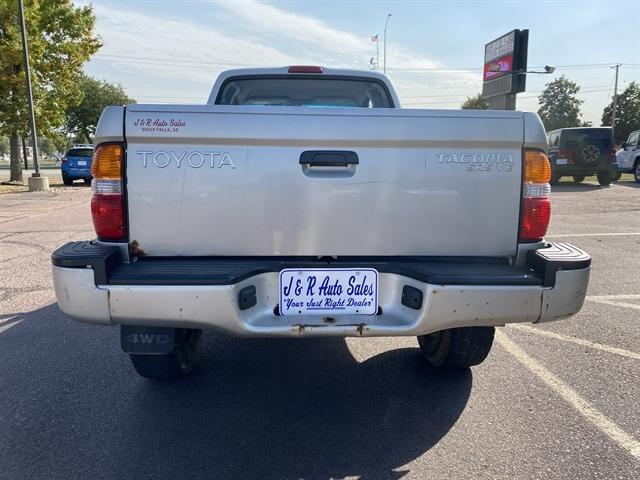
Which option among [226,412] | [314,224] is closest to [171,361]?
[226,412]

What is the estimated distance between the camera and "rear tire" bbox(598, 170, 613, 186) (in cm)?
1827

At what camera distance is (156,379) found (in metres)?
3.21

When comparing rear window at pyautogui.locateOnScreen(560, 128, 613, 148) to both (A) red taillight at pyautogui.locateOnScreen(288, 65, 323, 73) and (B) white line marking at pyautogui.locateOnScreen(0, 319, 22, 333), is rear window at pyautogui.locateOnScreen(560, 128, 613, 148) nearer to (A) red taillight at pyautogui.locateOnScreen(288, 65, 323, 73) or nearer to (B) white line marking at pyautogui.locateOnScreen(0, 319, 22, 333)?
(A) red taillight at pyautogui.locateOnScreen(288, 65, 323, 73)

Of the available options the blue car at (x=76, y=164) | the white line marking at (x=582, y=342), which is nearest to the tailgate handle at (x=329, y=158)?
the white line marking at (x=582, y=342)

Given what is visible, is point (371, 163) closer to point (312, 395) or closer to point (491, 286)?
point (491, 286)

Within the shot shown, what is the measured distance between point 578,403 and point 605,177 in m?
18.3

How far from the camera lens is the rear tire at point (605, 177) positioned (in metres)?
18.3

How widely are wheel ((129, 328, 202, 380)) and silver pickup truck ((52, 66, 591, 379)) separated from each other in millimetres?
556

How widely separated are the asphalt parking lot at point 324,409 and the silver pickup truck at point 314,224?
2.00ft

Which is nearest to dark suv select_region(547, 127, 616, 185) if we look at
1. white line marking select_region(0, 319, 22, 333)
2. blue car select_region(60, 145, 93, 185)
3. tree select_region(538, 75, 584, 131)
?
white line marking select_region(0, 319, 22, 333)

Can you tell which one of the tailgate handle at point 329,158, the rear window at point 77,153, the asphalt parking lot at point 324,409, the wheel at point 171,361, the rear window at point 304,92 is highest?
the rear window at point 304,92

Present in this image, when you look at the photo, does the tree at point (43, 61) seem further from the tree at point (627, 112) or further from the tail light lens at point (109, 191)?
the tree at point (627, 112)

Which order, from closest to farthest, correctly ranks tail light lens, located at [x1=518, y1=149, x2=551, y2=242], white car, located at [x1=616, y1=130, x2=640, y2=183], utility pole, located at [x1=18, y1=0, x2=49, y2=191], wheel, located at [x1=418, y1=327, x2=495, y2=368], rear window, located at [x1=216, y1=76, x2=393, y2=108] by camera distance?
tail light lens, located at [x1=518, y1=149, x2=551, y2=242] → wheel, located at [x1=418, y1=327, x2=495, y2=368] → rear window, located at [x1=216, y1=76, x2=393, y2=108] → utility pole, located at [x1=18, y1=0, x2=49, y2=191] → white car, located at [x1=616, y1=130, x2=640, y2=183]

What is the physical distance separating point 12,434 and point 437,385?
2448 millimetres
